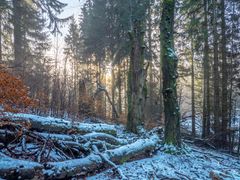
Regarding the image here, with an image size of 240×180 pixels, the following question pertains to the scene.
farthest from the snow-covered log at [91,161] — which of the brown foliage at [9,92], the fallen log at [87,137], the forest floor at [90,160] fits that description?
the brown foliage at [9,92]

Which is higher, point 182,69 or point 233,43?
point 233,43

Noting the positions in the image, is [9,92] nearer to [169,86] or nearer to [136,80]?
[169,86]

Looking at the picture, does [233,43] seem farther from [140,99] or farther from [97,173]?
[97,173]

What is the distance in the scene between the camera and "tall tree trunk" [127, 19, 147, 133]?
995cm

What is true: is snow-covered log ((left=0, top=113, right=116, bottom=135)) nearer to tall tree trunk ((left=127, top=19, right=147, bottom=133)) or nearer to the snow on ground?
the snow on ground

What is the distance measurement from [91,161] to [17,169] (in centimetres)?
145

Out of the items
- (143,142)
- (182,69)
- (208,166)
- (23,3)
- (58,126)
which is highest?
(23,3)

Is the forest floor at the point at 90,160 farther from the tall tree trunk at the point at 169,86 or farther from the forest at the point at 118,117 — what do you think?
the tall tree trunk at the point at 169,86

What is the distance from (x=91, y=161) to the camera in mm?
4715

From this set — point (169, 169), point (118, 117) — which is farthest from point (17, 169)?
point (118, 117)

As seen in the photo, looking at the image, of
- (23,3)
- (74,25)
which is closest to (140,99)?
(23,3)

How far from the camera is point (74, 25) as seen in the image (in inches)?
1166

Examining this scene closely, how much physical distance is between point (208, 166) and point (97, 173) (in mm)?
3003

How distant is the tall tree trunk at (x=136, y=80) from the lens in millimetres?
9945
